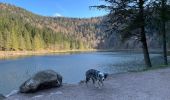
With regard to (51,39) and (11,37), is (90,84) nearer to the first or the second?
(11,37)

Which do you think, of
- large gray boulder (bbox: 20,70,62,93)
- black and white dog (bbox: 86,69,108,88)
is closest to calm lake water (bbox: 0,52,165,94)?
large gray boulder (bbox: 20,70,62,93)

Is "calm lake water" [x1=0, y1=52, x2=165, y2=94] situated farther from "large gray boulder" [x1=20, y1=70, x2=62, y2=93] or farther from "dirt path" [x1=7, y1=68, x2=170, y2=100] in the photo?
"dirt path" [x1=7, y1=68, x2=170, y2=100]

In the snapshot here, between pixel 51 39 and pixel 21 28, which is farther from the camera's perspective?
pixel 51 39

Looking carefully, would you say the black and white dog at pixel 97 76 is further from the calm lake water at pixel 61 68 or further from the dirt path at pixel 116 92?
the calm lake water at pixel 61 68

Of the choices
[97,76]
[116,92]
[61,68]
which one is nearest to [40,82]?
[97,76]

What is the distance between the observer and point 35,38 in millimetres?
165375

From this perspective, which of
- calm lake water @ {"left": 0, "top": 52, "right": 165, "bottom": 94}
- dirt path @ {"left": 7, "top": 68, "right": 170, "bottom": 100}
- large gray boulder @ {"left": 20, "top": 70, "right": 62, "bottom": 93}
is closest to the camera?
dirt path @ {"left": 7, "top": 68, "right": 170, "bottom": 100}

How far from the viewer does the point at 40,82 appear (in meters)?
18.9

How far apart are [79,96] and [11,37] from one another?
12591cm

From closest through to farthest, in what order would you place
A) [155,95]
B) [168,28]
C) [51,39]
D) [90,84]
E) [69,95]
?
[155,95]
[69,95]
[90,84]
[168,28]
[51,39]

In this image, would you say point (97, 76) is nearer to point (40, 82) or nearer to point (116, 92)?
point (116, 92)

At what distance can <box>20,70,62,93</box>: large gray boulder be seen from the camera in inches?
736

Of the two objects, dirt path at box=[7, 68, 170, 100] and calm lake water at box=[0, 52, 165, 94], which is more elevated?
dirt path at box=[7, 68, 170, 100]

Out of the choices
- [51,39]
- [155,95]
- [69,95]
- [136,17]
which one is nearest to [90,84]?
[69,95]
